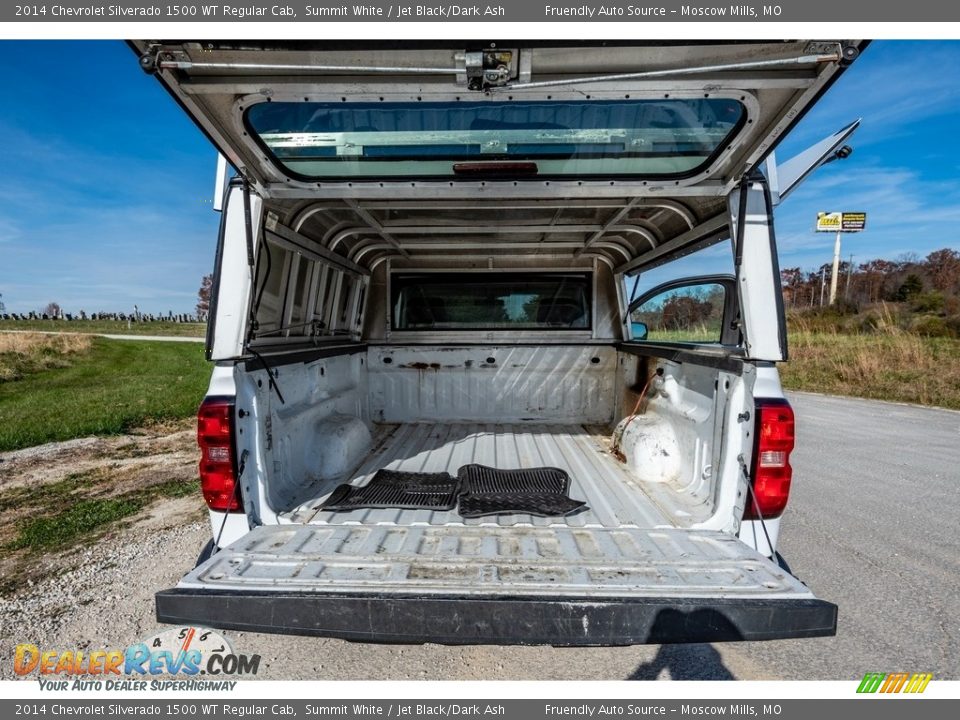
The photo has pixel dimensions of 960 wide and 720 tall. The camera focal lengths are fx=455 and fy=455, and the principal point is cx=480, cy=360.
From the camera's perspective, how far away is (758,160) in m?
2.22

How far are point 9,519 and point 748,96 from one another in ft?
20.4

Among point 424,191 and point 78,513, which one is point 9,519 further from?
point 424,191

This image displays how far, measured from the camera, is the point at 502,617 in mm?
1675

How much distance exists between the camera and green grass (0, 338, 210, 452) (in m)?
7.07

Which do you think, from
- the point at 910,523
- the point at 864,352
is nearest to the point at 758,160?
the point at 910,523

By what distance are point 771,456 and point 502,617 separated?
1510mm

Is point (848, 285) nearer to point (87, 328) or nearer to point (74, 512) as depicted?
point (74, 512)

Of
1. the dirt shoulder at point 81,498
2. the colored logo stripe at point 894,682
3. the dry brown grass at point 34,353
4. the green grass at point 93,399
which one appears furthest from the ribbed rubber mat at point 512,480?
the dry brown grass at point 34,353

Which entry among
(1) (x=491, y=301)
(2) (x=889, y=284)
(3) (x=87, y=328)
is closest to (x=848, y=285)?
(2) (x=889, y=284)

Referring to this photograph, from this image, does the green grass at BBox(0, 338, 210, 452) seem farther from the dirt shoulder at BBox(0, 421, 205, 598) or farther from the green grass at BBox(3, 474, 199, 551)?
the green grass at BBox(3, 474, 199, 551)

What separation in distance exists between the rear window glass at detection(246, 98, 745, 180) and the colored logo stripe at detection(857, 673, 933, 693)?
2.72 m

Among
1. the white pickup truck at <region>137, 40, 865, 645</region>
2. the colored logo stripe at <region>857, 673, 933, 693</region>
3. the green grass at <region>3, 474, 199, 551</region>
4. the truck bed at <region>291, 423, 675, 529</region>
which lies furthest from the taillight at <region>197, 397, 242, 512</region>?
the colored logo stripe at <region>857, 673, 933, 693</region>

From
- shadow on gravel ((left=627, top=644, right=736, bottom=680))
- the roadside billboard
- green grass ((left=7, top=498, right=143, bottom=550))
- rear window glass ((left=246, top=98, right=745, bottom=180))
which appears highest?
the roadside billboard

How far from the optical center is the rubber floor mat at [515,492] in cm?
277
